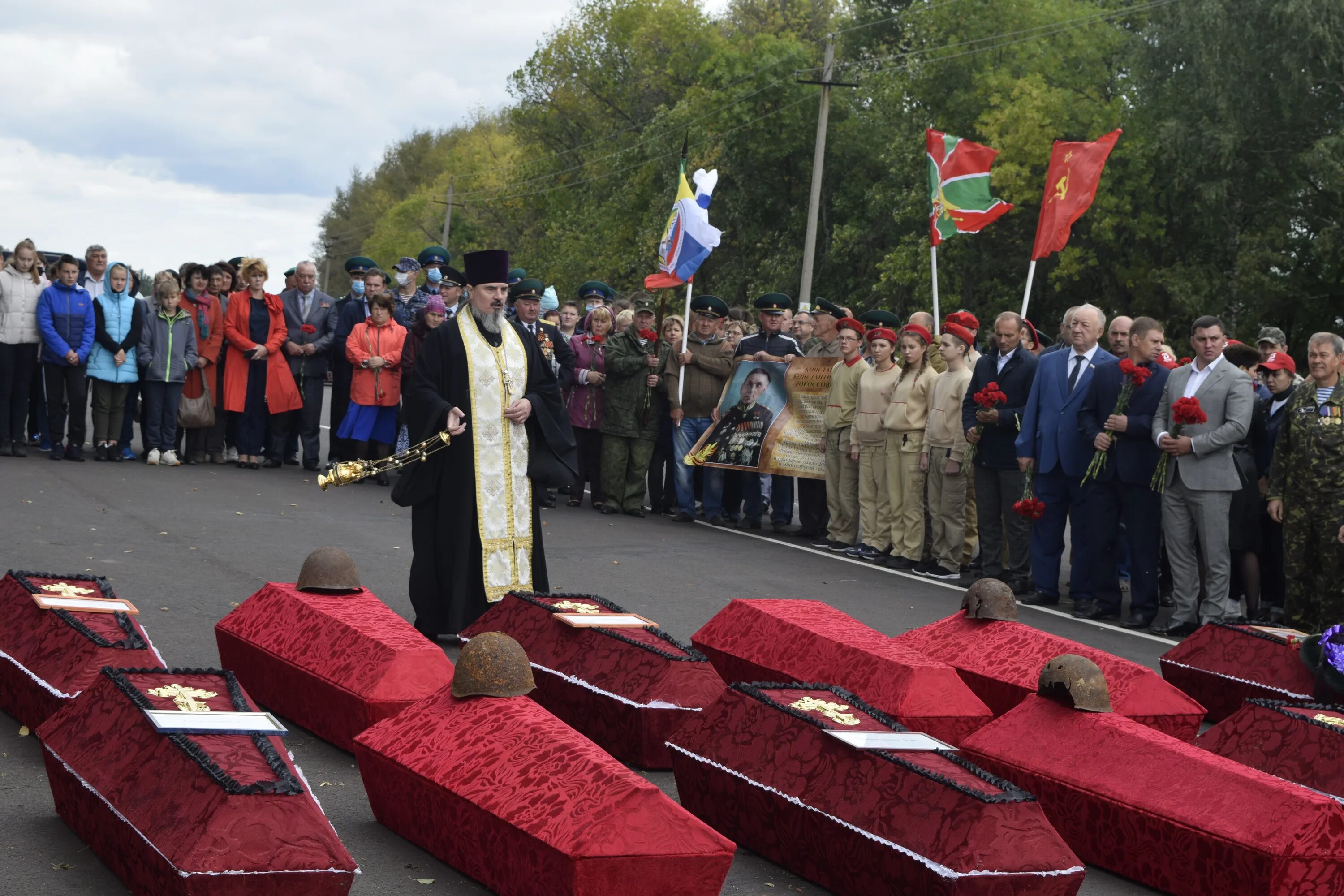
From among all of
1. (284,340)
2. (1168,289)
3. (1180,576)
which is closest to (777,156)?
(1168,289)

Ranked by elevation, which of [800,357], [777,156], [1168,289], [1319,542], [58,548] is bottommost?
[58,548]

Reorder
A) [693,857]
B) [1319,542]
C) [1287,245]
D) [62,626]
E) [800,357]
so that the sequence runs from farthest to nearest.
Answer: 1. [1287,245]
2. [800,357]
3. [1319,542]
4. [62,626]
5. [693,857]

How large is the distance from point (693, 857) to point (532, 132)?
197 feet

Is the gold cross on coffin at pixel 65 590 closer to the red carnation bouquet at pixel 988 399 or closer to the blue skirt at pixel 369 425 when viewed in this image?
the red carnation bouquet at pixel 988 399

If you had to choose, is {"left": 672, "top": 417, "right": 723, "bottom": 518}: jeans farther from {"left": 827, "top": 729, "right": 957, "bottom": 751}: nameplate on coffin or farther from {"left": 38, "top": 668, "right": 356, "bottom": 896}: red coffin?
{"left": 38, "top": 668, "right": 356, "bottom": 896}: red coffin

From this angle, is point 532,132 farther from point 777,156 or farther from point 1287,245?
point 1287,245

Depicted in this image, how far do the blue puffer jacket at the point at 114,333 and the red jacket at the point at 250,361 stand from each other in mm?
987

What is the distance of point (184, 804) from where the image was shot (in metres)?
3.76

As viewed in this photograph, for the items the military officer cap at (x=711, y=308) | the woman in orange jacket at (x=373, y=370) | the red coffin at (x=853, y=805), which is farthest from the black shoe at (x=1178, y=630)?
the woman in orange jacket at (x=373, y=370)

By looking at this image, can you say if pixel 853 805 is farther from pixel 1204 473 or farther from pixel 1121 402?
pixel 1121 402

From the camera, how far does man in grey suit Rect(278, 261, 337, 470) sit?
1599 centimetres

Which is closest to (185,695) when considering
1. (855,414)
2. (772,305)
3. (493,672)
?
(493,672)

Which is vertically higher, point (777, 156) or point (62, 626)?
point (777, 156)

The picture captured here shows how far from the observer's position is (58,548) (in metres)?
9.52
